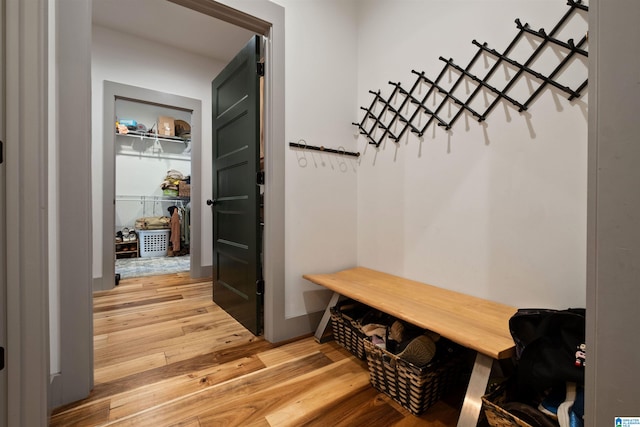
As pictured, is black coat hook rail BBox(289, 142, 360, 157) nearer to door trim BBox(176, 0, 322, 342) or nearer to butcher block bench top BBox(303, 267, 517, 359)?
door trim BBox(176, 0, 322, 342)

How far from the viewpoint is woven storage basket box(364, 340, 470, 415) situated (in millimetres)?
1104

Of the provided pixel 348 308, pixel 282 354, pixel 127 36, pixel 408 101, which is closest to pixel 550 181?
pixel 408 101

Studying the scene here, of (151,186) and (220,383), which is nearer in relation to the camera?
(220,383)

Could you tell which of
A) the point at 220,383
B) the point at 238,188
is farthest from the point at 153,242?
the point at 220,383

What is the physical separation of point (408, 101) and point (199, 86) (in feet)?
9.06

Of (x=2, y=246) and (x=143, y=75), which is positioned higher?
(x=143, y=75)

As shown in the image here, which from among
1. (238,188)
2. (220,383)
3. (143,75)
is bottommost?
(220,383)

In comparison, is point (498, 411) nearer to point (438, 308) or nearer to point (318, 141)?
point (438, 308)

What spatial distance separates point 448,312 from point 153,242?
5081 mm

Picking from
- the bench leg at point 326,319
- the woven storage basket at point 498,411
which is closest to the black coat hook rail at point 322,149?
the bench leg at point 326,319

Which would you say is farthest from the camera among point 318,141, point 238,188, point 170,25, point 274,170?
point 170,25

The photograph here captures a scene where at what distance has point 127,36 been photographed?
2.98 m

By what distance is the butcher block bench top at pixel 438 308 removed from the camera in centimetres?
93

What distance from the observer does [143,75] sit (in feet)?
9.96
